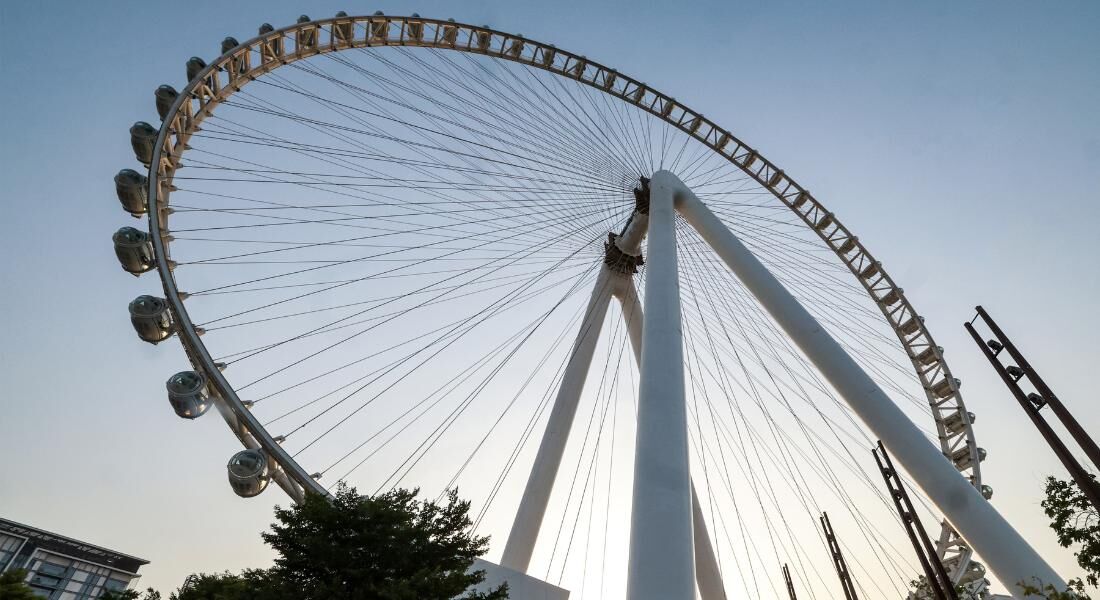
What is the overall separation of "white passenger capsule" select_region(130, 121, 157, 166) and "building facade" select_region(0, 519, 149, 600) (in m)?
62.2

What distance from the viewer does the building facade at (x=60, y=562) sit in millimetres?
61750

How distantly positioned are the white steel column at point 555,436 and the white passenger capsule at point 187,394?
7.61m

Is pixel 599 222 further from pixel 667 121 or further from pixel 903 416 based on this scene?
pixel 903 416

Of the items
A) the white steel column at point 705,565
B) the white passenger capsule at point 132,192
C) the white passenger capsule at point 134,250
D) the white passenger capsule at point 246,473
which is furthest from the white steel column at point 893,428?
the white passenger capsule at point 132,192

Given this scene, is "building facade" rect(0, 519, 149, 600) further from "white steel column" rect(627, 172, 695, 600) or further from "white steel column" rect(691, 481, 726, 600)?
"white steel column" rect(627, 172, 695, 600)

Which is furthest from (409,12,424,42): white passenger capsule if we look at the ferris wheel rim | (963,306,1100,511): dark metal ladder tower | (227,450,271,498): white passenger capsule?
(963,306,1100,511): dark metal ladder tower

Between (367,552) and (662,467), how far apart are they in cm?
517

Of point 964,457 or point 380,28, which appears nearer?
point 380,28

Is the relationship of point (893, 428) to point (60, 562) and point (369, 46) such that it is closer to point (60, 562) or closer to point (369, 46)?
point (369, 46)

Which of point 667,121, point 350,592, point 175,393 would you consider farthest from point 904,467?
point 667,121

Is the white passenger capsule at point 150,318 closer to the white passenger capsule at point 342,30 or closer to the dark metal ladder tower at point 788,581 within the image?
the white passenger capsule at point 342,30

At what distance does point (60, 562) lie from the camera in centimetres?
6481

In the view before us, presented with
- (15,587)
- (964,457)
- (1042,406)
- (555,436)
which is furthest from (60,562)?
(1042,406)

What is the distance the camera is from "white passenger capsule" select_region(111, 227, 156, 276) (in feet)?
44.5
